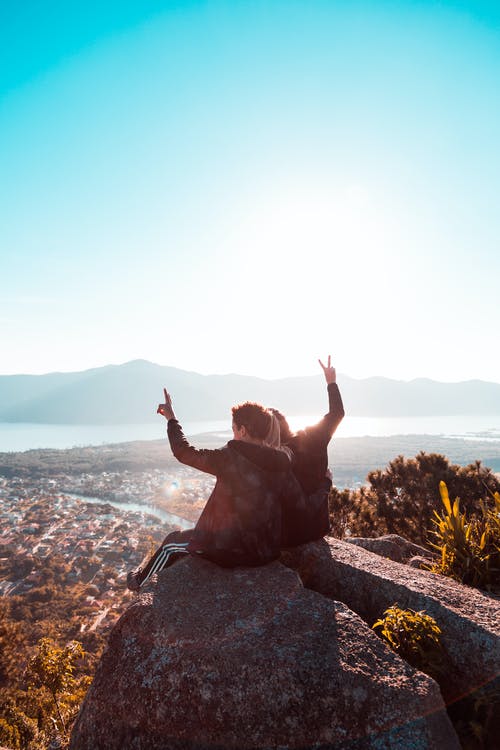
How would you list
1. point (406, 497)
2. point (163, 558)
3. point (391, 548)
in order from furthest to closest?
1. point (406, 497)
2. point (391, 548)
3. point (163, 558)

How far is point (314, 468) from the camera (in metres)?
5.08

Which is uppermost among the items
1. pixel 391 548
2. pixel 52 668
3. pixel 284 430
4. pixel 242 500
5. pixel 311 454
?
pixel 284 430

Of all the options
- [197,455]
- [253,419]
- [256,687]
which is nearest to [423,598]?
[256,687]

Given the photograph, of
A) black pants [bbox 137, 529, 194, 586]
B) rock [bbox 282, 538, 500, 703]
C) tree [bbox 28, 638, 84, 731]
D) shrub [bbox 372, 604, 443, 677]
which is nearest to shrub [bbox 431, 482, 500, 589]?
rock [bbox 282, 538, 500, 703]

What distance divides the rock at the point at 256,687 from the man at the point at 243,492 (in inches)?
28.2

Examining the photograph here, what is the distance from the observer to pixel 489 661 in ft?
9.93

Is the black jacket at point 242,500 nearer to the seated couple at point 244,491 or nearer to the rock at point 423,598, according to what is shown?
the seated couple at point 244,491

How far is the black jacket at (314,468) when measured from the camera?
16.0 ft

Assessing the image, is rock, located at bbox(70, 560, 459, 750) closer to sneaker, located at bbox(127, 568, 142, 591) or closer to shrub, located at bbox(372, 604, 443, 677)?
shrub, located at bbox(372, 604, 443, 677)

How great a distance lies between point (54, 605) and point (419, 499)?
107ft

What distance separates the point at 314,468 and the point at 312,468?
30 millimetres

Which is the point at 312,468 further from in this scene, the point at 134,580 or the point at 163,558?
the point at 134,580

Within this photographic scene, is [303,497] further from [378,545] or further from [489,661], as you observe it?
[378,545]

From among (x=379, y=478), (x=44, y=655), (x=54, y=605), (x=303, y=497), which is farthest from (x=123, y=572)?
(x=303, y=497)
